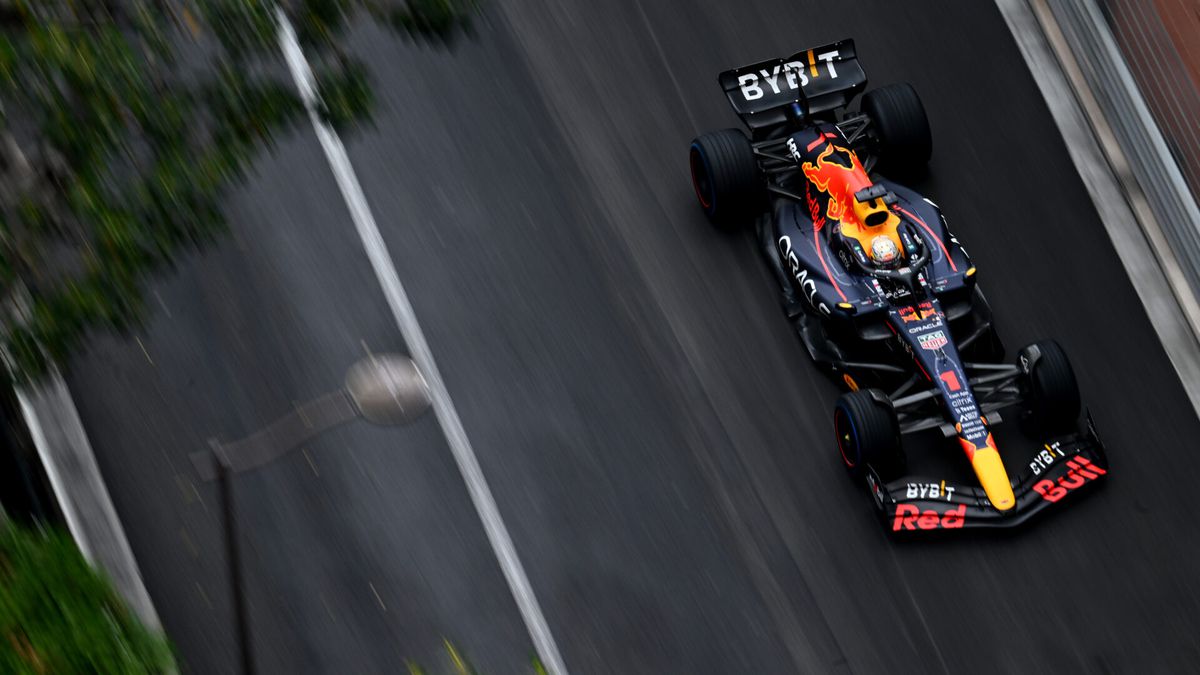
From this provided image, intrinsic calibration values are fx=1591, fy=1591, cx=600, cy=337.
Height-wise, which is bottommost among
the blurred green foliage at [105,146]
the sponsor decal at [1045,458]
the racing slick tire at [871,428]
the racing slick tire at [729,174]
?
the sponsor decal at [1045,458]

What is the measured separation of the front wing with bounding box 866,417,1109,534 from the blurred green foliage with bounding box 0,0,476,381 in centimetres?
529

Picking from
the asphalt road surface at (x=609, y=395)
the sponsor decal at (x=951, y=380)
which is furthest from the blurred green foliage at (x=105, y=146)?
the sponsor decal at (x=951, y=380)

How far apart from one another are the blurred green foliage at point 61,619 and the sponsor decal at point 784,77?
7429mm

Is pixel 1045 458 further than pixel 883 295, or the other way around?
pixel 883 295

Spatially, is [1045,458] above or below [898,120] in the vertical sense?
below

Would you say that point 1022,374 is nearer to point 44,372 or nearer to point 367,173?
point 367,173

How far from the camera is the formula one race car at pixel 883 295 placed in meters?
11.8

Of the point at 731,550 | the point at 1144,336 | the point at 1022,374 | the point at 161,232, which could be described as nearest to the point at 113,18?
the point at 161,232

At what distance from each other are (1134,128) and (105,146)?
9.34 m

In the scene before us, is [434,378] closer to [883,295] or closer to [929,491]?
[883,295]

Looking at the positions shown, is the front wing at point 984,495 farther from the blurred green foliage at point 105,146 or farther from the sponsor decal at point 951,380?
the blurred green foliage at point 105,146

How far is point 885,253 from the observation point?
40.1 feet

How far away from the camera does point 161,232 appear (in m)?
8.65

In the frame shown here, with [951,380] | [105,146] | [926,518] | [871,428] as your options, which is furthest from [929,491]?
[105,146]
